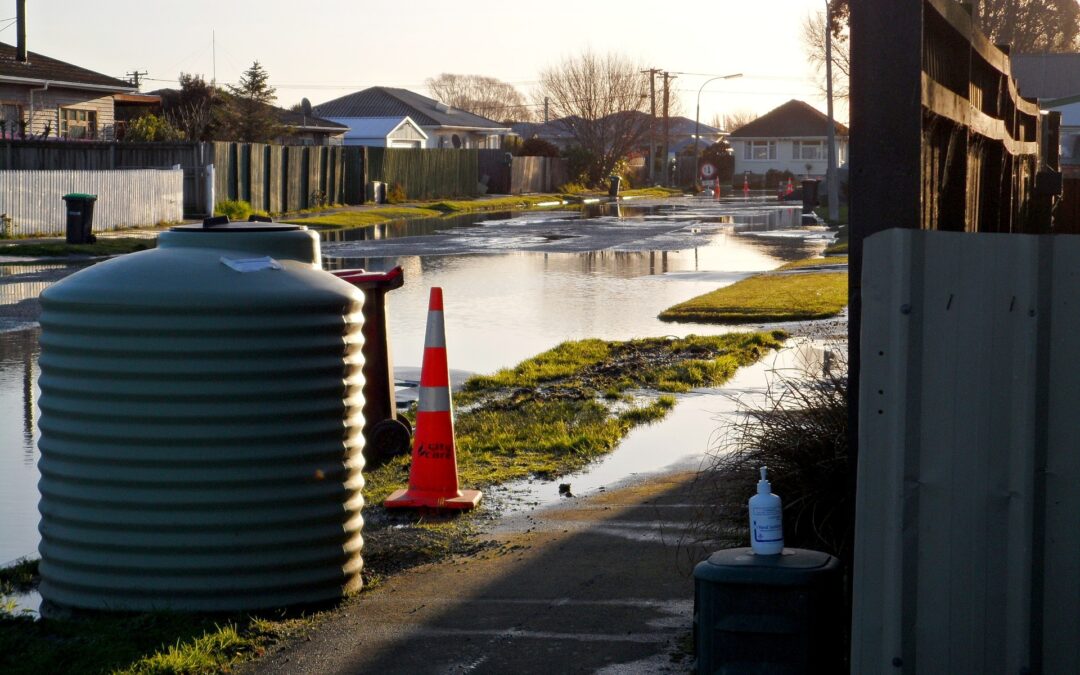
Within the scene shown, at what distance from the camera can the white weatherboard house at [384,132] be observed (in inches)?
3159

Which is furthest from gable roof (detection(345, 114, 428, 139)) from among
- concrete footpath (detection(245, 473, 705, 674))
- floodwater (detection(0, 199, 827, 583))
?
concrete footpath (detection(245, 473, 705, 674))

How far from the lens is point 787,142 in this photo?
108 m

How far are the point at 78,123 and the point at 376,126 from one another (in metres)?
37.7

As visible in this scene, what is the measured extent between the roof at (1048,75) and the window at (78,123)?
37.7m

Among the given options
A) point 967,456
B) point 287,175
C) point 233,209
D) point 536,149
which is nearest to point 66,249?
point 233,209

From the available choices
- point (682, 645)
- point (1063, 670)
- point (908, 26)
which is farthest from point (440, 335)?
point (1063, 670)

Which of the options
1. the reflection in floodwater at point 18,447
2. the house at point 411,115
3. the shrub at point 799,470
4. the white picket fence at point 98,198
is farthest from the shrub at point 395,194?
the shrub at point 799,470

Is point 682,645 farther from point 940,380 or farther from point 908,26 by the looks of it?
point 908,26

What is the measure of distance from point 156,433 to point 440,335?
2.42 m

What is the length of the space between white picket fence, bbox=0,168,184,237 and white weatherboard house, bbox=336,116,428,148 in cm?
4433

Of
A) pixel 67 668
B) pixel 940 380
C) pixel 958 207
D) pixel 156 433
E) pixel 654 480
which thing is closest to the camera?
pixel 940 380

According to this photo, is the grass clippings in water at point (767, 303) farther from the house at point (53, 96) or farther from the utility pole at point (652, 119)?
the utility pole at point (652, 119)

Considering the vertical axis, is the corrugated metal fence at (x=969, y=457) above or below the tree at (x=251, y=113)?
below

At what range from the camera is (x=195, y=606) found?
17.1 ft
